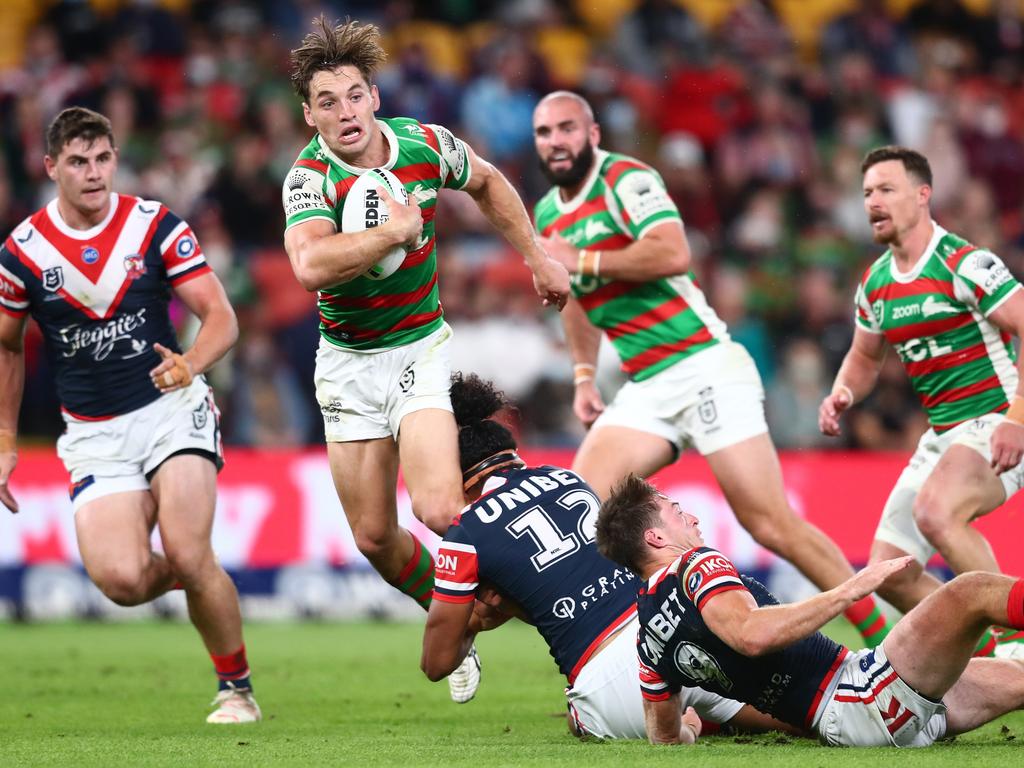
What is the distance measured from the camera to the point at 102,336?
7.92m

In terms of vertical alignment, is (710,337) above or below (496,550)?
above

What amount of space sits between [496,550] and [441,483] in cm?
77

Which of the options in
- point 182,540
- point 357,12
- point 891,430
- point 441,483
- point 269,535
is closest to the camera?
point 441,483

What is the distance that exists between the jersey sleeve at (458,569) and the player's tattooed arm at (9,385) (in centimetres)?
274

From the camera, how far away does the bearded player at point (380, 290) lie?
6.93 meters

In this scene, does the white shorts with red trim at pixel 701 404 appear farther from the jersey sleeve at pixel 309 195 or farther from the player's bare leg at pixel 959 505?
the jersey sleeve at pixel 309 195

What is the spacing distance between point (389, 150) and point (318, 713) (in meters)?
2.95

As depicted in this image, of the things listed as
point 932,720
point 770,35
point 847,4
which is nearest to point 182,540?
point 932,720

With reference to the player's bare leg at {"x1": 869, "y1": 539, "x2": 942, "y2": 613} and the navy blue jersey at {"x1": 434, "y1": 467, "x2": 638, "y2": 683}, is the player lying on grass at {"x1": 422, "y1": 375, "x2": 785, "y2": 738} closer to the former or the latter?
the navy blue jersey at {"x1": 434, "y1": 467, "x2": 638, "y2": 683}

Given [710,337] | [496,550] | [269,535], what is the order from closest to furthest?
[496,550], [710,337], [269,535]

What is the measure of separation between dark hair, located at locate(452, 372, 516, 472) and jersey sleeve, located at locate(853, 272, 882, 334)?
2.13 metres

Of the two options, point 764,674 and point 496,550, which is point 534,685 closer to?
point 496,550

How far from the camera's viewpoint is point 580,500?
21.7ft

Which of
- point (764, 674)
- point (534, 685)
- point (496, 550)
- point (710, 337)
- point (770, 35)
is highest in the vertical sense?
point (770, 35)
